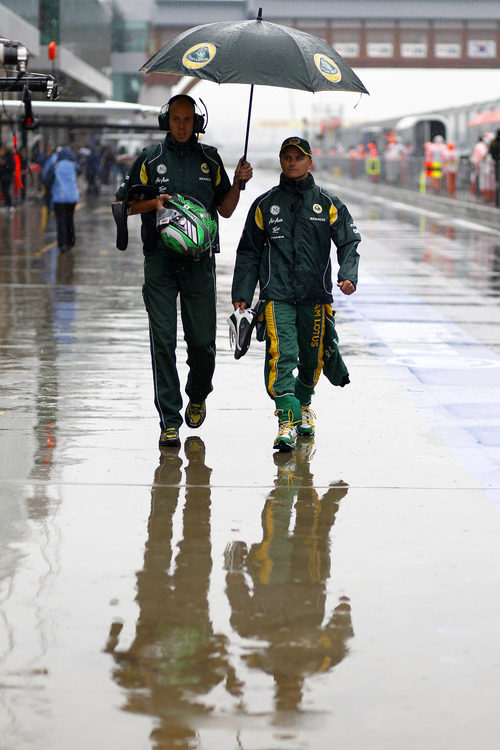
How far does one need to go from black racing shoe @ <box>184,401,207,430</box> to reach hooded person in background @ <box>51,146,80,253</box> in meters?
13.5

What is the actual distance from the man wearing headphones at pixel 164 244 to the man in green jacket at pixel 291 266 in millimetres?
193

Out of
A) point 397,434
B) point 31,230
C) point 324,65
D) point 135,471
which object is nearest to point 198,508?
point 135,471

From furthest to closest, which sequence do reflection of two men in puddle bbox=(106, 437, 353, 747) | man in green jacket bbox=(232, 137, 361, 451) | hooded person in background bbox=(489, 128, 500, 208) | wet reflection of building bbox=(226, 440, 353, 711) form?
1. hooded person in background bbox=(489, 128, 500, 208)
2. man in green jacket bbox=(232, 137, 361, 451)
3. wet reflection of building bbox=(226, 440, 353, 711)
4. reflection of two men in puddle bbox=(106, 437, 353, 747)

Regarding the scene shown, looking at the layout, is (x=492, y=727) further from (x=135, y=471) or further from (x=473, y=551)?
(x=135, y=471)

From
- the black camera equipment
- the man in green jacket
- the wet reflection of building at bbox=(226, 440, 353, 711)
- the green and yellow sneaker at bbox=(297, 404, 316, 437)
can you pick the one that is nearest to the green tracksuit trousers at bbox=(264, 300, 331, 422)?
the man in green jacket

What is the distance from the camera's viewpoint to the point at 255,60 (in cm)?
718

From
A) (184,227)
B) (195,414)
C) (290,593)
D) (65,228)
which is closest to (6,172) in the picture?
(65,228)

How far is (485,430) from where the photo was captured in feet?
26.2

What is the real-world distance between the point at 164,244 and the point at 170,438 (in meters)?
1.02

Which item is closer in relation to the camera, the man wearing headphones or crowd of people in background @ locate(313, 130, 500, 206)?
the man wearing headphones

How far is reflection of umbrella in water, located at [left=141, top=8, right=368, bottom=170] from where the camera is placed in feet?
23.3

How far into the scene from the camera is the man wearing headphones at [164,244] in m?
7.21

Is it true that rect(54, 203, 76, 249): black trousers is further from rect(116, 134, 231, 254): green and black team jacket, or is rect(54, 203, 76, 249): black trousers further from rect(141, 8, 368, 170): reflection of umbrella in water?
rect(116, 134, 231, 254): green and black team jacket

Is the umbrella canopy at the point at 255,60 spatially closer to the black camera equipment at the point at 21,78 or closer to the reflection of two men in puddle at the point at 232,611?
the reflection of two men in puddle at the point at 232,611
